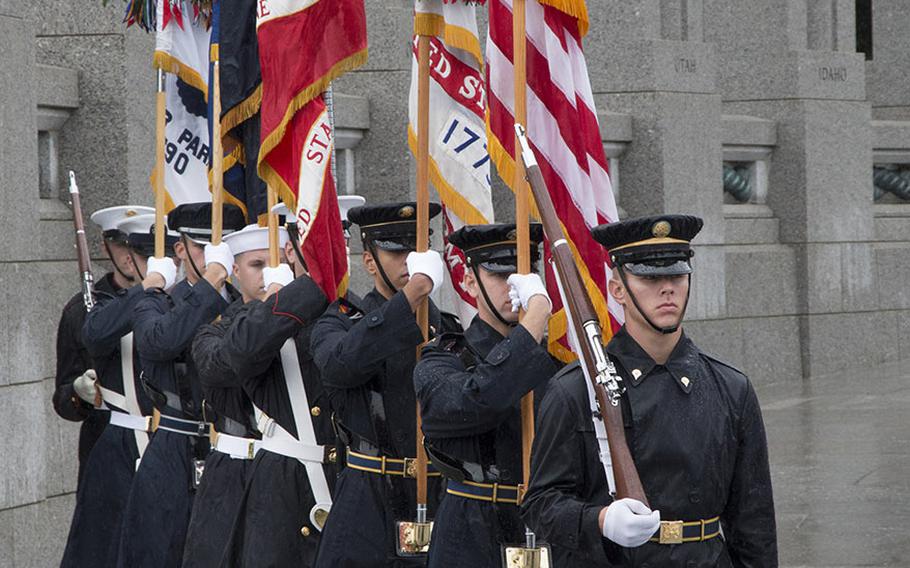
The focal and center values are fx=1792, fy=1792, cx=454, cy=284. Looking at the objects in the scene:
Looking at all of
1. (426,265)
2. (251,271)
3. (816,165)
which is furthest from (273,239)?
(816,165)

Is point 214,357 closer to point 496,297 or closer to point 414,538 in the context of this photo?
point 414,538

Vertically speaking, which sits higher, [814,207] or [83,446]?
[814,207]

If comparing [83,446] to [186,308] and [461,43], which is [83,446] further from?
[461,43]

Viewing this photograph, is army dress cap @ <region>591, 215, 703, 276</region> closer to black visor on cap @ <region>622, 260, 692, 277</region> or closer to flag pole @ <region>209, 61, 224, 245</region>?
black visor on cap @ <region>622, 260, 692, 277</region>

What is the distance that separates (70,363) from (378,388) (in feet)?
9.24

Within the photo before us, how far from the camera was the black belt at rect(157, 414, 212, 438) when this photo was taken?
7.88 m

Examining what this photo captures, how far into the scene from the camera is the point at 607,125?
14148mm

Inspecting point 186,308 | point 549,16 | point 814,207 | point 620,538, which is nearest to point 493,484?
point 620,538

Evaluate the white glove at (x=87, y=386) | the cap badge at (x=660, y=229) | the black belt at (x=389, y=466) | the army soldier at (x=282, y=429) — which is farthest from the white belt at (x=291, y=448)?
the cap badge at (x=660, y=229)

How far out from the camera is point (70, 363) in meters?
8.74

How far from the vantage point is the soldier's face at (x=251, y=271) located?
7398 mm

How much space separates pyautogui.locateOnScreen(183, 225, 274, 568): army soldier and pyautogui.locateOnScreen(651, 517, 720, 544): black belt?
2.59 meters

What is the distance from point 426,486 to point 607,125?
8227mm

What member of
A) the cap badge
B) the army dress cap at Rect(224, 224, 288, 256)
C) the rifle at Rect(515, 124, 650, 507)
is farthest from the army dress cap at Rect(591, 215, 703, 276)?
the army dress cap at Rect(224, 224, 288, 256)
